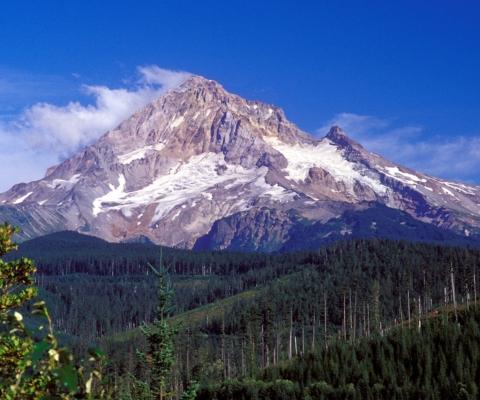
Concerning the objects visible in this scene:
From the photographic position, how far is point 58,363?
672 cm

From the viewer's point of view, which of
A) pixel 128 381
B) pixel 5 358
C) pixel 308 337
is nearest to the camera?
pixel 5 358

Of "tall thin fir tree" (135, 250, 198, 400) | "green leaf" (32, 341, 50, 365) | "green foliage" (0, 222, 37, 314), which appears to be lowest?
"tall thin fir tree" (135, 250, 198, 400)

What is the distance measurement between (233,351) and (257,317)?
33690mm

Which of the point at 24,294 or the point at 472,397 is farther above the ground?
the point at 24,294

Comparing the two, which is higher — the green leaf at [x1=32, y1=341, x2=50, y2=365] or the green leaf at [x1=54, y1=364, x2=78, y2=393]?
the green leaf at [x1=32, y1=341, x2=50, y2=365]

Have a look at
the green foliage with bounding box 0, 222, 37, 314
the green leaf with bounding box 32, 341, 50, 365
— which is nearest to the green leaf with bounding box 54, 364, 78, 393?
the green leaf with bounding box 32, 341, 50, 365

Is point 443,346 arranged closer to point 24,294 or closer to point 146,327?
point 146,327

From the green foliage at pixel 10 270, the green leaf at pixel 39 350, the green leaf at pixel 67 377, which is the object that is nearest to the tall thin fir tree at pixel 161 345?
the green foliage at pixel 10 270

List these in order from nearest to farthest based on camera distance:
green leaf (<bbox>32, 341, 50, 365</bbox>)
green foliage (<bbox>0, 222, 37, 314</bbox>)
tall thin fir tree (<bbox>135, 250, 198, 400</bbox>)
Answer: green leaf (<bbox>32, 341, 50, 365</bbox>) < green foliage (<bbox>0, 222, 37, 314</bbox>) < tall thin fir tree (<bbox>135, 250, 198, 400</bbox>)

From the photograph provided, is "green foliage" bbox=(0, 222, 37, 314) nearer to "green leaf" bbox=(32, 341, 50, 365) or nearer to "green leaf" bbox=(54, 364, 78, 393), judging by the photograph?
"green leaf" bbox=(32, 341, 50, 365)

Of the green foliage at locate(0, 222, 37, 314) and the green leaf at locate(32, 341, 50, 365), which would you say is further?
the green foliage at locate(0, 222, 37, 314)

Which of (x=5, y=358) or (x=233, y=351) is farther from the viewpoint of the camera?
(x=233, y=351)

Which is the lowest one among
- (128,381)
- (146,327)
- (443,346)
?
(128,381)

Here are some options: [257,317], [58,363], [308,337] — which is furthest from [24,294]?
[308,337]
